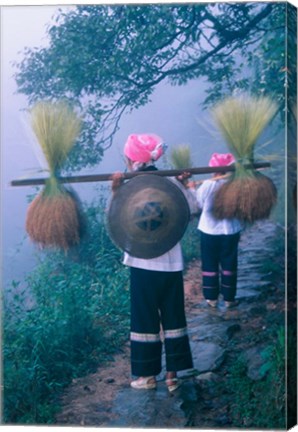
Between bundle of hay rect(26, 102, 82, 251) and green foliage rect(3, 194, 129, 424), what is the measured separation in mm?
108

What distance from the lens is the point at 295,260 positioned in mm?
5914

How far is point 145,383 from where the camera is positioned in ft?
19.4

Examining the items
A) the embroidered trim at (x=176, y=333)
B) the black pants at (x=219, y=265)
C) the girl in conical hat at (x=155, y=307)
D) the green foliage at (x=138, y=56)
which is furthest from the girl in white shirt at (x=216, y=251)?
the green foliage at (x=138, y=56)

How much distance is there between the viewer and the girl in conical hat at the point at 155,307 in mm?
5898

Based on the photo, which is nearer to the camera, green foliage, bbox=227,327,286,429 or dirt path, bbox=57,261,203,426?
green foliage, bbox=227,327,286,429

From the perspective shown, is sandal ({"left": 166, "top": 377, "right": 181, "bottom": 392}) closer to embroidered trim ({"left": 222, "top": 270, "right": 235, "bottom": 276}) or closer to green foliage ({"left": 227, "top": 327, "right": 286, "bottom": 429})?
green foliage ({"left": 227, "top": 327, "right": 286, "bottom": 429})

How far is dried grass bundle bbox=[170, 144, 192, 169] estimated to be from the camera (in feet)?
19.3

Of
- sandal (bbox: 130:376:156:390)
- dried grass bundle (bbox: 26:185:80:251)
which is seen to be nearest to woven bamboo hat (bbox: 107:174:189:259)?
dried grass bundle (bbox: 26:185:80:251)

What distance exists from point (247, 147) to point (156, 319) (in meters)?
1.18

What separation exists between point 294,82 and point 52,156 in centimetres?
154


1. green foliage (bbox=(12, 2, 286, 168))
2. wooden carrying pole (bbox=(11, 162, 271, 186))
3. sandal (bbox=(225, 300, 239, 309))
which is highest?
green foliage (bbox=(12, 2, 286, 168))

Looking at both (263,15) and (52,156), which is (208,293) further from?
(263,15)

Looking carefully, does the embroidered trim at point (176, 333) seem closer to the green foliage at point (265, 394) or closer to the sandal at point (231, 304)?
the sandal at point (231, 304)

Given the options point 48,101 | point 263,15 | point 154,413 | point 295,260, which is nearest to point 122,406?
point 154,413
